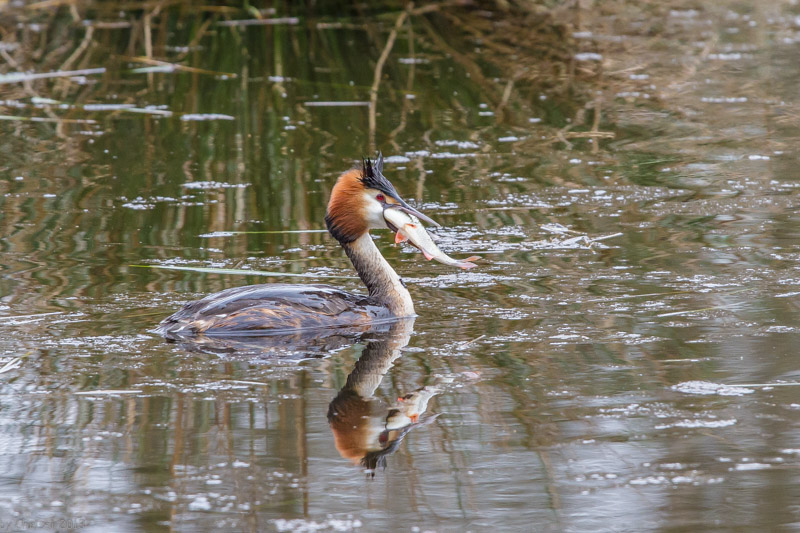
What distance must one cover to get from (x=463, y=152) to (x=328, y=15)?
7.31 m

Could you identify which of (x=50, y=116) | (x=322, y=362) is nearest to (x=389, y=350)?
(x=322, y=362)

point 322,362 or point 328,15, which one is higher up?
point 328,15

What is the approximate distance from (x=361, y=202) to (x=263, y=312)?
0.94m

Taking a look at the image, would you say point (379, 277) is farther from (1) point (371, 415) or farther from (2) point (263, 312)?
(1) point (371, 415)

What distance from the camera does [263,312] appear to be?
21.2 ft

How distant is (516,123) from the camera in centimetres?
1197

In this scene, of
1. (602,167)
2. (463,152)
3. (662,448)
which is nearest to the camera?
(662,448)

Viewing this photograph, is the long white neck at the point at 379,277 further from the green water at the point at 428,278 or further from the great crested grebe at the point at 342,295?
the green water at the point at 428,278

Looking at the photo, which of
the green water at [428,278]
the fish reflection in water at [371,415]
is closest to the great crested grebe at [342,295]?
the green water at [428,278]

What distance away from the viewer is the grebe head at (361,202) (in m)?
6.88

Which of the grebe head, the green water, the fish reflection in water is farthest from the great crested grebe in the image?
the fish reflection in water

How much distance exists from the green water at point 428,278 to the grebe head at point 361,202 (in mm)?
532

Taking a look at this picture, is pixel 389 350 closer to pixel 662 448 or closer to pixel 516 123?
pixel 662 448

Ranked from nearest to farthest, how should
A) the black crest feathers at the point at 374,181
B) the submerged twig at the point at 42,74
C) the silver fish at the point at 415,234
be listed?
the silver fish at the point at 415,234
the black crest feathers at the point at 374,181
the submerged twig at the point at 42,74
